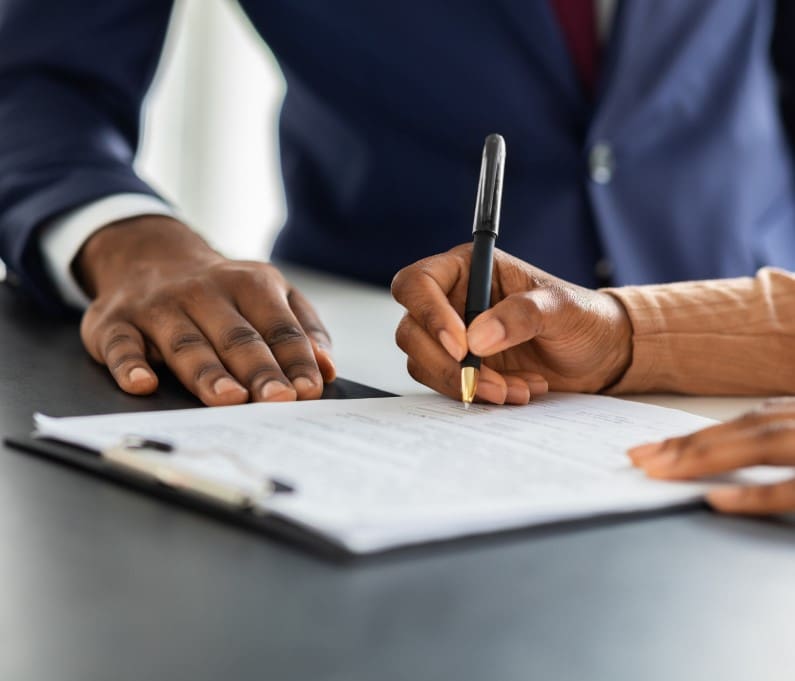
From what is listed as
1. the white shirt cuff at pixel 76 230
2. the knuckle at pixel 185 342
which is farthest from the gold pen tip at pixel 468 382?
the white shirt cuff at pixel 76 230

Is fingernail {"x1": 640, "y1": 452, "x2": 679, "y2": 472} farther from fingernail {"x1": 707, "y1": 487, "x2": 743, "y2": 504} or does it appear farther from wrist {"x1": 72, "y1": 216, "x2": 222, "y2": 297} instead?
wrist {"x1": 72, "y1": 216, "x2": 222, "y2": 297}

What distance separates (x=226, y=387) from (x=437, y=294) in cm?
19

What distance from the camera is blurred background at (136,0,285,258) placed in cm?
341

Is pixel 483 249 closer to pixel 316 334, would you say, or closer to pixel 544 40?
pixel 316 334

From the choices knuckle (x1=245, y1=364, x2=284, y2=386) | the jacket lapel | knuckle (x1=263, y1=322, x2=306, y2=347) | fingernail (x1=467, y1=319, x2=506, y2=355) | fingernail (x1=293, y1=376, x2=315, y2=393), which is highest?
the jacket lapel

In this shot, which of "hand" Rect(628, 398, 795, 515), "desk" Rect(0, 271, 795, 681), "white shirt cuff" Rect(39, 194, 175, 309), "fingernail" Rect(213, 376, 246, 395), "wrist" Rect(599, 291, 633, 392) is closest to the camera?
"desk" Rect(0, 271, 795, 681)

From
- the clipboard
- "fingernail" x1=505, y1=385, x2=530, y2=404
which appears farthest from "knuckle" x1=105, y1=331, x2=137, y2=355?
"fingernail" x1=505, y1=385, x2=530, y2=404

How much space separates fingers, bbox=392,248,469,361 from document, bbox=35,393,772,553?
0.18 ft

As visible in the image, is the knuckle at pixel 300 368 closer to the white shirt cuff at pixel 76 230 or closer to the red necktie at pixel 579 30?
the white shirt cuff at pixel 76 230

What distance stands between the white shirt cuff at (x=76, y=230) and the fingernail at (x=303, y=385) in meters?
0.39

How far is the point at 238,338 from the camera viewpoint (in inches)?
33.6

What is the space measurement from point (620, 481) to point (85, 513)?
1.02 ft

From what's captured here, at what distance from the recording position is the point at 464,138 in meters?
1.44

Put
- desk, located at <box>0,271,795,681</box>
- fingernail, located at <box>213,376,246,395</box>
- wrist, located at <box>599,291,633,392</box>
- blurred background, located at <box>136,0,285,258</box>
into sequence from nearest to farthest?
desk, located at <box>0,271,795,681</box> < fingernail, located at <box>213,376,246,395</box> < wrist, located at <box>599,291,633,392</box> < blurred background, located at <box>136,0,285,258</box>
